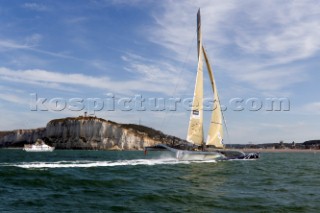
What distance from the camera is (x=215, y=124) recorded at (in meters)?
54.9

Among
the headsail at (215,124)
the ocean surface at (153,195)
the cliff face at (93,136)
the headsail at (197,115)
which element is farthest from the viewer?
the cliff face at (93,136)

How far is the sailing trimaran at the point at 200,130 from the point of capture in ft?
168

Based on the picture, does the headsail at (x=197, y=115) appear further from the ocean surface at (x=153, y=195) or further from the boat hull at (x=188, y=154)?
the ocean surface at (x=153, y=195)

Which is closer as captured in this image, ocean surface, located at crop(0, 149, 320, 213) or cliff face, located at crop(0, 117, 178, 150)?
ocean surface, located at crop(0, 149, 320, 213)

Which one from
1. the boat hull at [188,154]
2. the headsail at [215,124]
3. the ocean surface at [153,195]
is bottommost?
the ocean surface at [153,195]

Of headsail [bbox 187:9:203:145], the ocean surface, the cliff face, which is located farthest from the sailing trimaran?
the cliff face

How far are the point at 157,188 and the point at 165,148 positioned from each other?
83.8ft

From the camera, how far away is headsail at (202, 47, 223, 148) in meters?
54.8

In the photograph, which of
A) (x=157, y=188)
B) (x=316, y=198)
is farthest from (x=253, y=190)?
(x=157, y=188)

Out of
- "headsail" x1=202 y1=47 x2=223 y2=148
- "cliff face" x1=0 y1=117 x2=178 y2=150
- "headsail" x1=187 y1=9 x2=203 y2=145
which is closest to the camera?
"headsail" x1=187 y1=9 x2=203 y2=145

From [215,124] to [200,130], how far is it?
12.9ft

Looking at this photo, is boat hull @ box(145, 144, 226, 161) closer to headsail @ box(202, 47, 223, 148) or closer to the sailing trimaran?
the sailing trimaran

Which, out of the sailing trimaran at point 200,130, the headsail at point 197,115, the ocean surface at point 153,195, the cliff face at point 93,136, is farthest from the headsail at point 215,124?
the cliff face at point 93,136

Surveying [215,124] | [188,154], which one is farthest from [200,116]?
[188,154]
